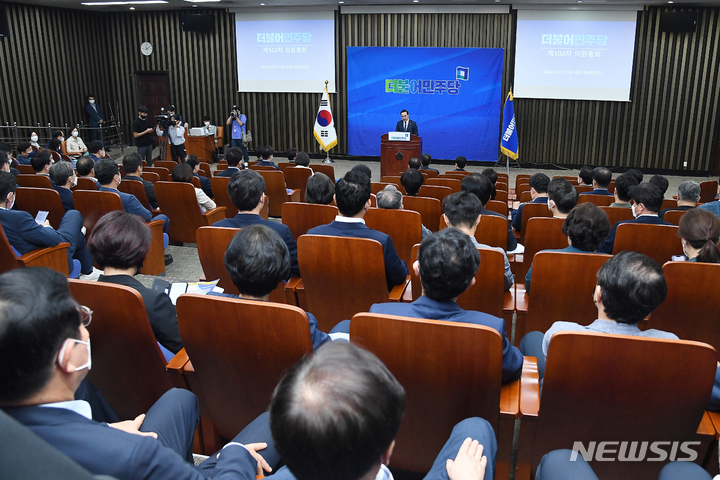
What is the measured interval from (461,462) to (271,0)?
11.7 metres

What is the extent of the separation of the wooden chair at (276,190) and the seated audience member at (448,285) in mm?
4410

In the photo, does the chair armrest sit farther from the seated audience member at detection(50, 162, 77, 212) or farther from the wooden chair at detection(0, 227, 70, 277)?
the seated audience member at detection(50, 162, 77, 212)

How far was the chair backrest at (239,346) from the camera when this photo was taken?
164cm

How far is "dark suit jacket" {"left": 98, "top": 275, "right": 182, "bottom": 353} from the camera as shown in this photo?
1981mm

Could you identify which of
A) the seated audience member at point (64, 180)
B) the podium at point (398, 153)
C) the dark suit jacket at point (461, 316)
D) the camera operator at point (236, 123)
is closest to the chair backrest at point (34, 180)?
the seated audience member at point (64, 180)

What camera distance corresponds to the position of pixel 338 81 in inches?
485

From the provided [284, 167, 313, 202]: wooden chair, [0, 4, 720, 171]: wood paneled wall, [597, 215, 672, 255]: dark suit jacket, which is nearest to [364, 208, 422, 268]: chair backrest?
[597, 215, 672, 255]: dark suit jacket

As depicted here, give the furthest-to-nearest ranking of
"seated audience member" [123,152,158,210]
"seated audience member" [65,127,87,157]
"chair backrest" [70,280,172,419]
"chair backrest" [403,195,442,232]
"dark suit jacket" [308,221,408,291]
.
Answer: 1. "seated audience member" [65,127,87,157]
2. "seated audience member" [123,152,158,210]
3. "chair backrest" [403,195,442,232]
4. "dark suit jacket" [308,221,408,291]
5. "chair backrest" [70,280,172,419]

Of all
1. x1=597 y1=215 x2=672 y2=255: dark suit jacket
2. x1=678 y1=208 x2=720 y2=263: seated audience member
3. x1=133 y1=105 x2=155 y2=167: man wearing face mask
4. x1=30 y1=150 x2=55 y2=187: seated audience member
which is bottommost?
x1=597 y1=215 x2=672 y2=255: dark suit jacket

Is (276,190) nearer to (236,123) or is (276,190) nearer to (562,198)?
(562,198)

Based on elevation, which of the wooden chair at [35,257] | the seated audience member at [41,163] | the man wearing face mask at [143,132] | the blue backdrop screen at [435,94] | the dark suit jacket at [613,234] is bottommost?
the wooden chair at [35,257]

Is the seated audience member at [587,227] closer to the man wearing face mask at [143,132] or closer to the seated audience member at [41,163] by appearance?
the seated audience member at [41,163]

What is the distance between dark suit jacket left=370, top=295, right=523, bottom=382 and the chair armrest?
82 centimetres

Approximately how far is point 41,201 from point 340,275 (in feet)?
9.83
